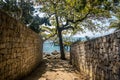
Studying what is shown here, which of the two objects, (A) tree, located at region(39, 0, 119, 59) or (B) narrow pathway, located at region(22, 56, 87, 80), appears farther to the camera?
(A) tree, located at region(39, 0, 119, 59)

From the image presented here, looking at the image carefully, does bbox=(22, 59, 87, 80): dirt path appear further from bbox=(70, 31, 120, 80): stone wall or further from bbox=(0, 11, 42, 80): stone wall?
bbox=(70, 31, 120, 80): stone wall

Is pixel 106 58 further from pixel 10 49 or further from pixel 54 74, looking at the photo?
pixel 54 74

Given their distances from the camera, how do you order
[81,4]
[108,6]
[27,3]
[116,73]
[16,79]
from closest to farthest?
[116,73], [16,79], [81,4], [108,6], [27,3]

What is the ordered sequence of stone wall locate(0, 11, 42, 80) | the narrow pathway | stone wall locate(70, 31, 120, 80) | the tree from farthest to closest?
the tree, the narrow pathway, stone wall locate(0, 11, 42, 80), stone wall locate(70, 31, 120, 80)

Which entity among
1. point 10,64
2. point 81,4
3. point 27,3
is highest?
point 27,3

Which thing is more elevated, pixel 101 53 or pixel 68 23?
pixel 68 23

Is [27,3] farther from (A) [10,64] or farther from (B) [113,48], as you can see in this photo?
(B) [113,48]

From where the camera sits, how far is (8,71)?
19.8ft

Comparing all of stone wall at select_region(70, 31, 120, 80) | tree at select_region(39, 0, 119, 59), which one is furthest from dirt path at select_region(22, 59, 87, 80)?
tree at select_region(39, 0, 119, 59)

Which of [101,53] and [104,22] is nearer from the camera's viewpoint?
[101,53]

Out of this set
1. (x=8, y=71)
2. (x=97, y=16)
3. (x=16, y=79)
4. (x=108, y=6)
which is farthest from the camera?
(x=97, y=16)

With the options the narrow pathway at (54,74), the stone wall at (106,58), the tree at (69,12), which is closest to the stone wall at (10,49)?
the narrow pathway at (54,74)

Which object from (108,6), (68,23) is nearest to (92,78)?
(108,6)

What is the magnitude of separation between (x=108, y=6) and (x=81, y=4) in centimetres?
363
